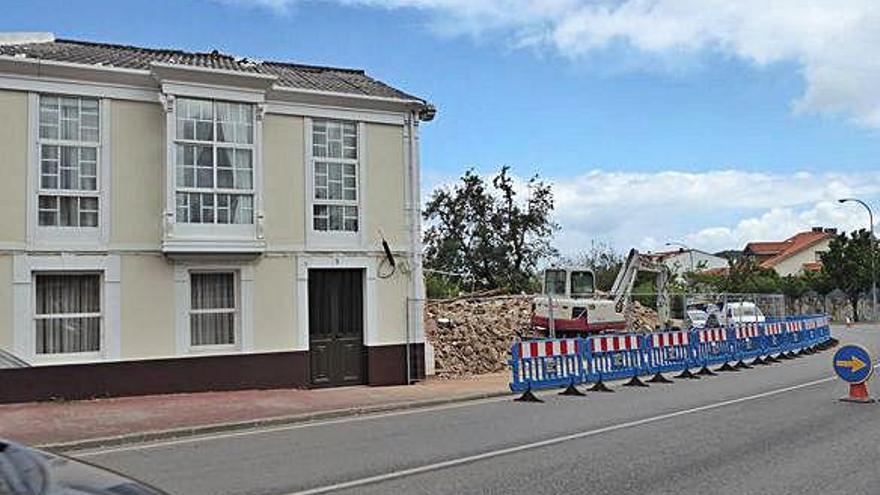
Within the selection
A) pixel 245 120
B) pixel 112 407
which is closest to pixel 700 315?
pixel 245 120

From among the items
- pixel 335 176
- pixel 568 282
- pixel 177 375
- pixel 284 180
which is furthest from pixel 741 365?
pixel 177 375

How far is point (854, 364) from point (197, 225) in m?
11.7

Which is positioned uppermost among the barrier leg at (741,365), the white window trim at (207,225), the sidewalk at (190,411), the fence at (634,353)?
the white window trim at (207,225)

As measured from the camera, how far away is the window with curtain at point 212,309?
16859mm

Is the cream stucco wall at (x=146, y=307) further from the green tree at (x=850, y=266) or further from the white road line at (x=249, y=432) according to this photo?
the green tree at (x=850, y=266)

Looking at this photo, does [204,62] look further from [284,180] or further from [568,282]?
[568,282]

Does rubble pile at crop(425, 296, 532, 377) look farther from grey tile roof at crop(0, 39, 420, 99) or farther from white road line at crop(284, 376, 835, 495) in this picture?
white road line at crop(284, 376, 835, 495)

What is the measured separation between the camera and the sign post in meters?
14.1

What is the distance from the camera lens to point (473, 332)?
83.7ft

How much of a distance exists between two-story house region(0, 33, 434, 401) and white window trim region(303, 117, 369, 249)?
0.03 metres

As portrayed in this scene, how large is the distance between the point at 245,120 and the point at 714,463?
11.4 m

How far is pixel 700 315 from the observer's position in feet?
124

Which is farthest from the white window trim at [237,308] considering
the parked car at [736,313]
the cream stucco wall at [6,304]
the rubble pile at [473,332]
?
the parked car at [736,313]

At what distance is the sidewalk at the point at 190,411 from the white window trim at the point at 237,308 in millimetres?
893
